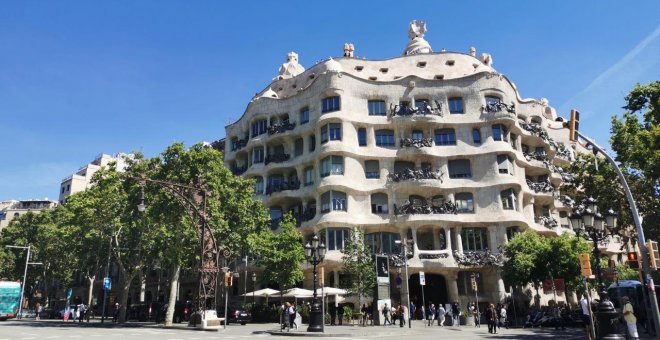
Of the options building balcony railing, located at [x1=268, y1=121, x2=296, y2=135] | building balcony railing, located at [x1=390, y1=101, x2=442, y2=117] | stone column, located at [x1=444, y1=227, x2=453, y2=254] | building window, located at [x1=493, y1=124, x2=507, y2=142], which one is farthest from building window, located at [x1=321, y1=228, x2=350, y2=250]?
building window, located at [x1=493, y1=124, x2=507, y2=142]

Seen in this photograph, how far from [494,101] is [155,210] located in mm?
30764

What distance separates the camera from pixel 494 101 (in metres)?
44.6

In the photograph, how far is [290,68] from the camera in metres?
58.9

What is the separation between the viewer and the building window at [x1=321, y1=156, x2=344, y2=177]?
137 feet

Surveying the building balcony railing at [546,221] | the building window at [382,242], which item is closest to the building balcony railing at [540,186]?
the building balcony railing at [546,221]

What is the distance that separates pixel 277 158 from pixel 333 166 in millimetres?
7343

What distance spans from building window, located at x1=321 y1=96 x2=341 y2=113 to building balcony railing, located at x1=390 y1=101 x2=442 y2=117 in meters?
4.97

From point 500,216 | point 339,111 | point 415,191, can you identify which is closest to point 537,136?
point 500,216

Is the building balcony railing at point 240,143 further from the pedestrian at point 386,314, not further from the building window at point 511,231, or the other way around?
the building window at point 511,231

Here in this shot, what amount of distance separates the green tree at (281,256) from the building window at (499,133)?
785 inches

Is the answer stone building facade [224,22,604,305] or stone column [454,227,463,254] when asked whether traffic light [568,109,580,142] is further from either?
stone column [454,227,463,254]

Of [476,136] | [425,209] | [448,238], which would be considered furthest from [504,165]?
[448,238]

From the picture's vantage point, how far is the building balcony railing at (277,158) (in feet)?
153

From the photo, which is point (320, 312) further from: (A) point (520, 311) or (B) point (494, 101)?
(B) point (494, 101)
